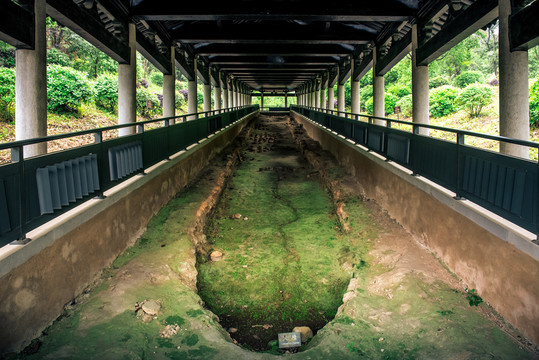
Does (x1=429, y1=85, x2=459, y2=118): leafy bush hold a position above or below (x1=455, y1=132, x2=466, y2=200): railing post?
above

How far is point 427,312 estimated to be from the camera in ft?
13.3

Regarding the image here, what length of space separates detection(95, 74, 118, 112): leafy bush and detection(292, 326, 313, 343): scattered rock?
73.7 feet

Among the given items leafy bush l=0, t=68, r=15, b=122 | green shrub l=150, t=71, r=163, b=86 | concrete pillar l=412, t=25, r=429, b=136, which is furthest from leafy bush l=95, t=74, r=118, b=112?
green shrub l=150, t=71, r=163, b=86

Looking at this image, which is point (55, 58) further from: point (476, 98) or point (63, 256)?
point (63, 256)

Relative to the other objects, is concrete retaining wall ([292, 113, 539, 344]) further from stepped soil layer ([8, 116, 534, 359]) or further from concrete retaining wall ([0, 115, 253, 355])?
concrete retaining wall ([0, 115, 253, 355])

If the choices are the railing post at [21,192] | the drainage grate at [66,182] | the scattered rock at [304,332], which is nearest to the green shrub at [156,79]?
the drainage grate at [66,182]

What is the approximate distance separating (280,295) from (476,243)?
2.58 metres

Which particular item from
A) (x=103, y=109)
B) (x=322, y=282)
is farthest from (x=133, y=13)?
(x=103, y=109)

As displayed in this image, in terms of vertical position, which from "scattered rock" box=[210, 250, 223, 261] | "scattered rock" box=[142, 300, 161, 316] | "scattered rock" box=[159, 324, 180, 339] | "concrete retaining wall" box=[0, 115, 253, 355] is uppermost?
"concrete retaining wall" box=[0, 115, 253, 355]

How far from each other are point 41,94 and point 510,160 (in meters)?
7.33

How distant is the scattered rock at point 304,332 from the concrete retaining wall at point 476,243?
1859 mm

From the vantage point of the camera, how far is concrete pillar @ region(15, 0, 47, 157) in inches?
263

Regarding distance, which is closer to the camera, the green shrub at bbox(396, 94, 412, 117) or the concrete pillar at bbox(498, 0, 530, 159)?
the concrete pillar at bbox(498, 0, 530, 159)

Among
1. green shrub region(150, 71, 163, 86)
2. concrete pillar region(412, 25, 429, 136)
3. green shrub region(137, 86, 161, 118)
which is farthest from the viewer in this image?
green shrub region(150, 71, 163, 86)
